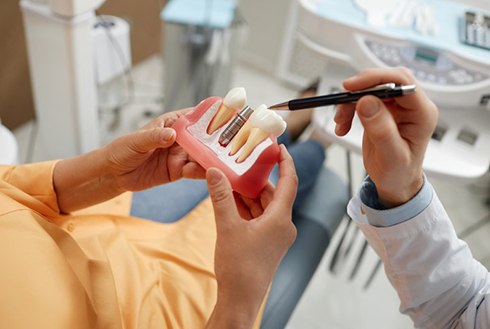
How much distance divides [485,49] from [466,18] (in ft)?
0.58

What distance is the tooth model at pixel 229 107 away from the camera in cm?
66

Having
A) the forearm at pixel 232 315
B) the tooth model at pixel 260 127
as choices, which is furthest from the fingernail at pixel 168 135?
the forearm at pixel 232 315

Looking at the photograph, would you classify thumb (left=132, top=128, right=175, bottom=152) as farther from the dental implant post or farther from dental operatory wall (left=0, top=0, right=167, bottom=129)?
dental operatory wall (left=0, top=0, right=167, bottom=129)

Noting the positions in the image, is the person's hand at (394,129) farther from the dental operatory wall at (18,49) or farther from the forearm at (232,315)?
the dental operatory wall at (18,49)

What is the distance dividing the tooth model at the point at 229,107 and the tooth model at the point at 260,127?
4cm

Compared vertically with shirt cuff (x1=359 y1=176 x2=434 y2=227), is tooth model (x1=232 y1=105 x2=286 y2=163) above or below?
above

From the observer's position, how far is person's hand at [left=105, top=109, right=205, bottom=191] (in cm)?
67

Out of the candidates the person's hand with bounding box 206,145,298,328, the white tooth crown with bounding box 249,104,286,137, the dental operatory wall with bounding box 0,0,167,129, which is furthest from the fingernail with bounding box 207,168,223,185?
the dental operatory wall with bounding box 0,0,167,129

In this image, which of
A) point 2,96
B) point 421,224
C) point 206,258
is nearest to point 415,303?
point 421,224

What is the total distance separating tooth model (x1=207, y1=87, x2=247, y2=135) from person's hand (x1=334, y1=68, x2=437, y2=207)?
163 mm

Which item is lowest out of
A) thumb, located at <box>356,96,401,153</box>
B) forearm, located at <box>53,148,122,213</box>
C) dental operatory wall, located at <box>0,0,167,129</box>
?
dental operatory wall, located at <box>0,0,167,129</box>

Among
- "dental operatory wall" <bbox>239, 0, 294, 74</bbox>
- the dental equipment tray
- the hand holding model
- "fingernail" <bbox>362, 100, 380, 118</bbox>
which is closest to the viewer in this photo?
"fingernail" <bbox>362, 100, 380, 118</bbox>

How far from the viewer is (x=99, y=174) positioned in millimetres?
778

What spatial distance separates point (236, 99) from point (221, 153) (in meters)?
0.09
